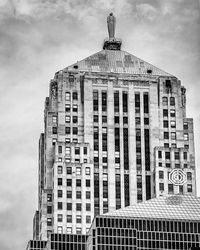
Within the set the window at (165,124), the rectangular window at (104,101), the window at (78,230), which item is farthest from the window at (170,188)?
the rectangular window at (104,101)

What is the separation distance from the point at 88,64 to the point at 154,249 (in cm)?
4894

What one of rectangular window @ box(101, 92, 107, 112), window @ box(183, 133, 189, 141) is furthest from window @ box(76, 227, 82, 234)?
window @ box(183, 133, 189, 141)

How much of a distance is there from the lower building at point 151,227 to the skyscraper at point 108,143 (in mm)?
16773

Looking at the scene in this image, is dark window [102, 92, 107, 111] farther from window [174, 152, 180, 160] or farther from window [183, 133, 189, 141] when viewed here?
window [183, 133, 189, 141]

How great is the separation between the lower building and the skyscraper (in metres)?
16.8

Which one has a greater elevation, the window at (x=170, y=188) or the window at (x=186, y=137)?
the window at (x=186, y=137)

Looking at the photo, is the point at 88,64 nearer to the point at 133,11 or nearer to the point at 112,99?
the point at 112,99

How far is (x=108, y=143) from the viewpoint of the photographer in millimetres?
177000

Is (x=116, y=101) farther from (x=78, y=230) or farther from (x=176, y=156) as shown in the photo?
(x=78, y=230)

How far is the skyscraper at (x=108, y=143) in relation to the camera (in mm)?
172375

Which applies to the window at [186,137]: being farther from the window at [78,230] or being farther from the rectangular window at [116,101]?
the window at [78,230]

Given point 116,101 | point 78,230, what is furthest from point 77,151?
point 78,230

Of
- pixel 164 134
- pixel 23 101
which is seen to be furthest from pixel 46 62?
pixel 164 134

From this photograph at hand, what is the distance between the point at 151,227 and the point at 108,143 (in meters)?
29.4
